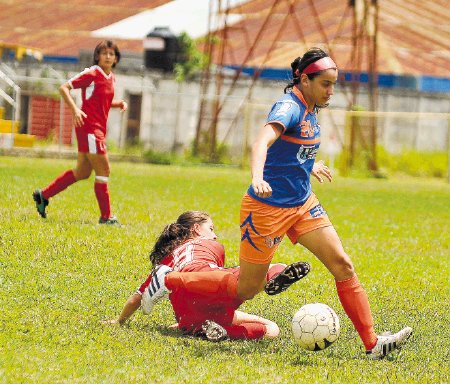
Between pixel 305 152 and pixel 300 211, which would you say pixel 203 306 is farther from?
pixel 305 152

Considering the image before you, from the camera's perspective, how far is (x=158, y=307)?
26.7 feet

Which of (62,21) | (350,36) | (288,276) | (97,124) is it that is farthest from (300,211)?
(62,21)

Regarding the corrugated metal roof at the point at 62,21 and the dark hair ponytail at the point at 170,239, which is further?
the corrugated metal roof at the point at 62,21

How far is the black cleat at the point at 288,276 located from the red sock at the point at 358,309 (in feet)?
0.79

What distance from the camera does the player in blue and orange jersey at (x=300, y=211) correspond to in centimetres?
671

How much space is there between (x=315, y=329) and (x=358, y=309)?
0.31 metres

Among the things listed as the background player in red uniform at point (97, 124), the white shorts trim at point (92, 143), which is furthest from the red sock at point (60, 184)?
the white shorts trim at point (92, 143)

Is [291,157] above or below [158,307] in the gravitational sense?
above

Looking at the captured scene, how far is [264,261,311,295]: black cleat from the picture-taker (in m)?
6.92

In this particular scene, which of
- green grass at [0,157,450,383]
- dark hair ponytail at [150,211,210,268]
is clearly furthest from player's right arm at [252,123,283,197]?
dark hair ponytail at [150,211,210,268]

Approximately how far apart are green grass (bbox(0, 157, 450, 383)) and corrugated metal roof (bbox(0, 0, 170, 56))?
33.2m

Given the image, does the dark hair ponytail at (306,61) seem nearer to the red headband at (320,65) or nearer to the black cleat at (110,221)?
the red headband at (320,65)

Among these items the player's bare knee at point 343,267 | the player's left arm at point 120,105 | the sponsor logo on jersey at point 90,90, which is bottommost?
the player's bare knee at point 343,267

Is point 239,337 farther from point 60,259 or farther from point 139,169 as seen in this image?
point 139,169
